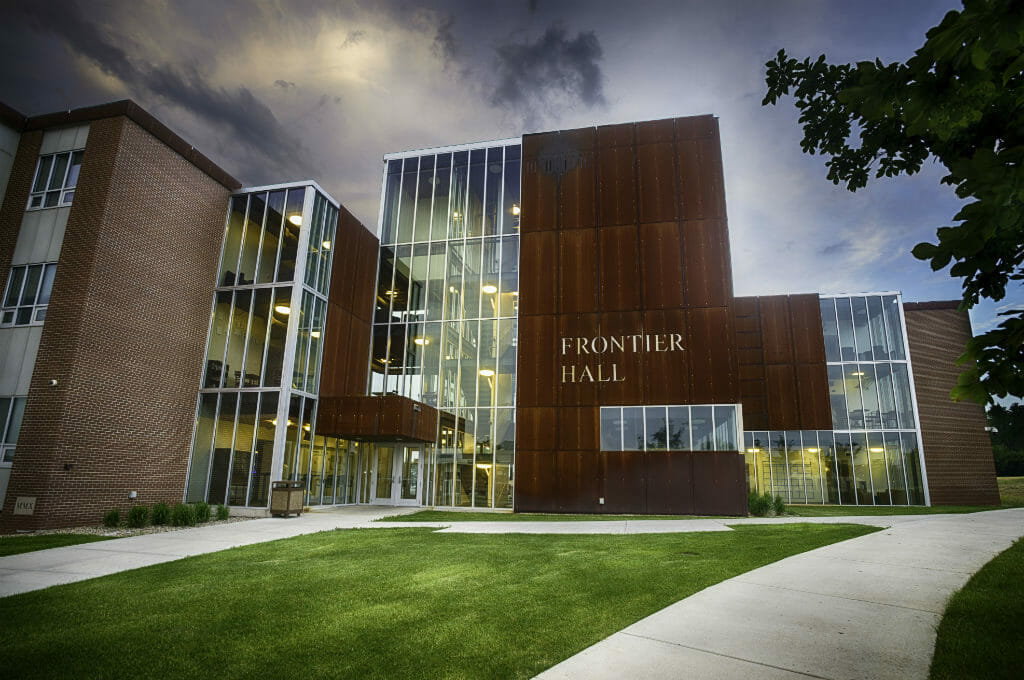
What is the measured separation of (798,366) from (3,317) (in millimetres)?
31030

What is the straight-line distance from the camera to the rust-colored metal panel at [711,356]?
18.8 m

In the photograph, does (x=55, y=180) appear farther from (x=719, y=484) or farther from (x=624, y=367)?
(x=719, y=484)

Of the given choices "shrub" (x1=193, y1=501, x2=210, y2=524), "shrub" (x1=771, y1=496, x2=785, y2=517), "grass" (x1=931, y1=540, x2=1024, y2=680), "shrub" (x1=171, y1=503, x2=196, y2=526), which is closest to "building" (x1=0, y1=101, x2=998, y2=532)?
"shrub" (x1=771, y1=496, x2=785, y2=517)

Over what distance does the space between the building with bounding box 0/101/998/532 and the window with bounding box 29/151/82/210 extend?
69 millimetres

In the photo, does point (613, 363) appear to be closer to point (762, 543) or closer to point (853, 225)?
point (762, 543)

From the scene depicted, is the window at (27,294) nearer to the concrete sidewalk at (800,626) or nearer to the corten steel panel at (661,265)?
the concrete sidewalk at (800,626)

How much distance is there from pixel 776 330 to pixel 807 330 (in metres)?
1.50

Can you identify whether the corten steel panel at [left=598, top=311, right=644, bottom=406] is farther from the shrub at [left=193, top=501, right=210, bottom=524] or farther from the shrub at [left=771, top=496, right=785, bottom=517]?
the shrub at [left=193, top=501, right=210, bottom=524]

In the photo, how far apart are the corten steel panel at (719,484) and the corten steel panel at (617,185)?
9410 mm

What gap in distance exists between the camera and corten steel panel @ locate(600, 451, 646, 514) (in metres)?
18.6

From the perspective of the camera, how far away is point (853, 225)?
101 m

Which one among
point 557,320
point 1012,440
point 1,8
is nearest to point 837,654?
point 1012,440

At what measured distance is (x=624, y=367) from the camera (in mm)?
19641

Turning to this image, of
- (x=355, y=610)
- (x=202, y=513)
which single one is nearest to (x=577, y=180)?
(x=202, y=513)
